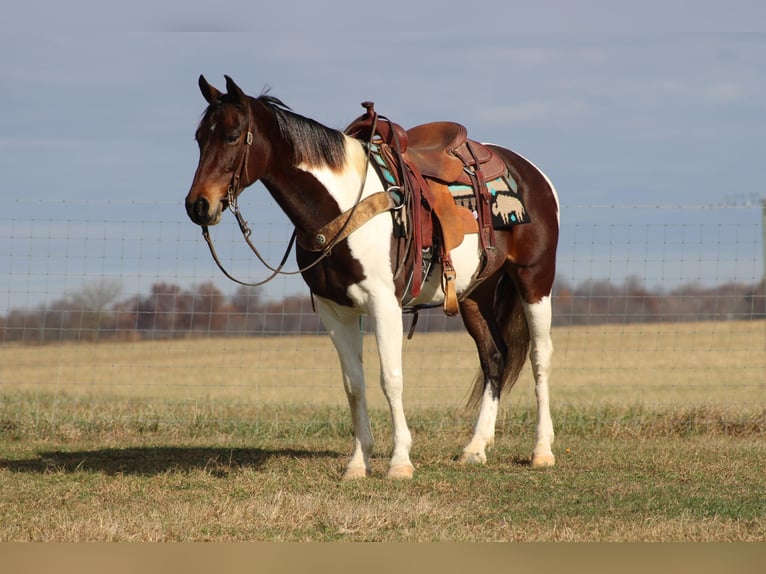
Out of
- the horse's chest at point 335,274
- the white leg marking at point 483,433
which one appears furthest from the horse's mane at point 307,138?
the white leg marking at point 483,433

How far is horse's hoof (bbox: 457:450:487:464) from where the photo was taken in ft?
20.9

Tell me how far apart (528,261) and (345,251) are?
1.84 meters

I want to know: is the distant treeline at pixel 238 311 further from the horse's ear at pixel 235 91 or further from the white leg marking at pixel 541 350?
the horse's ear at pixel 235 91

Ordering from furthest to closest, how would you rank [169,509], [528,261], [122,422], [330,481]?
[122,422], [528,261], [330,481], [169,509]

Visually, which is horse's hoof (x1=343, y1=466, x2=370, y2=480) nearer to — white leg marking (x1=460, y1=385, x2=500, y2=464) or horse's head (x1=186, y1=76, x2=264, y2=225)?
white leg marking (x1=460, y1=385, x2=500, y2=464)

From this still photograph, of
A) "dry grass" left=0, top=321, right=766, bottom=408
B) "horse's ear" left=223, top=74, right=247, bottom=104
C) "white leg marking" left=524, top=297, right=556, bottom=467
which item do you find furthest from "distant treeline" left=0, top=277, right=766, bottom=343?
"horse's ear" left=223, top=74, right=247, bottom=104

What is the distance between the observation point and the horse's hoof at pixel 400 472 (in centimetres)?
556

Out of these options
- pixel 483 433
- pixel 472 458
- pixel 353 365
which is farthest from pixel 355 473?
pixel 483 433

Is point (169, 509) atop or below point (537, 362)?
below

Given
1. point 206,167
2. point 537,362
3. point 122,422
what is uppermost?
point 206,167

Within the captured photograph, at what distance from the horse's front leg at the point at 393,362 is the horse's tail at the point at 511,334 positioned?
1455 millimetres

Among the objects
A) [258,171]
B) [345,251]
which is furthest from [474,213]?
[258,171]

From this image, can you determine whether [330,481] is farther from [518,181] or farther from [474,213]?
[518,181]

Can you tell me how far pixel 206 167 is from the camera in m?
5.00
